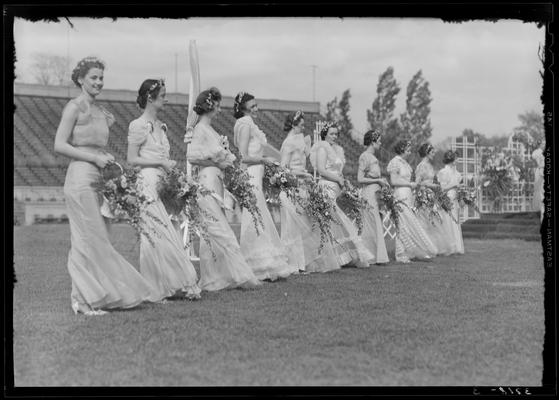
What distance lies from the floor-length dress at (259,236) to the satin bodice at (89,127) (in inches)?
123

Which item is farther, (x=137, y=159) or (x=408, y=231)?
(x=408, y=231)

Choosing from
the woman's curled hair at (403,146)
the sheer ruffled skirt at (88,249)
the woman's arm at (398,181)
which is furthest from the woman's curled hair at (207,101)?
the woman's arm at (398,181)

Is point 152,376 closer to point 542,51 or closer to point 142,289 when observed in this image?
point 142,289

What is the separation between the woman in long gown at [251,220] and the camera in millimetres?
10391

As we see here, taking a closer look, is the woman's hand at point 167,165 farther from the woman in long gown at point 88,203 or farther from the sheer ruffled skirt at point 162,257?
the woman in long gown at point 88,203

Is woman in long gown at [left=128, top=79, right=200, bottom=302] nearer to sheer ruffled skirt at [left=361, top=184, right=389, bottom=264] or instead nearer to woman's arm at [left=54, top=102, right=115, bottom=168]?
woman's arm at [left=54, top=102, right=115, bottom=168]

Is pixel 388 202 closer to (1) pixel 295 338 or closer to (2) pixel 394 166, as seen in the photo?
(2) pixel 394 166

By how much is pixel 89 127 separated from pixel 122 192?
75cm

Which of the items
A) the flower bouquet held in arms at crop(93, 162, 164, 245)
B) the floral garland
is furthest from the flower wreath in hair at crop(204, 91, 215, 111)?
the floral garland

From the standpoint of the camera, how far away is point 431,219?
16.4 meters

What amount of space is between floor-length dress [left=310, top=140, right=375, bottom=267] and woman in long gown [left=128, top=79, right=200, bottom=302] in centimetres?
456

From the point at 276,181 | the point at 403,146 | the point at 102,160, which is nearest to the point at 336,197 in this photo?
the point at 276,181

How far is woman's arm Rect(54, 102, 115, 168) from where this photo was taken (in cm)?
738
